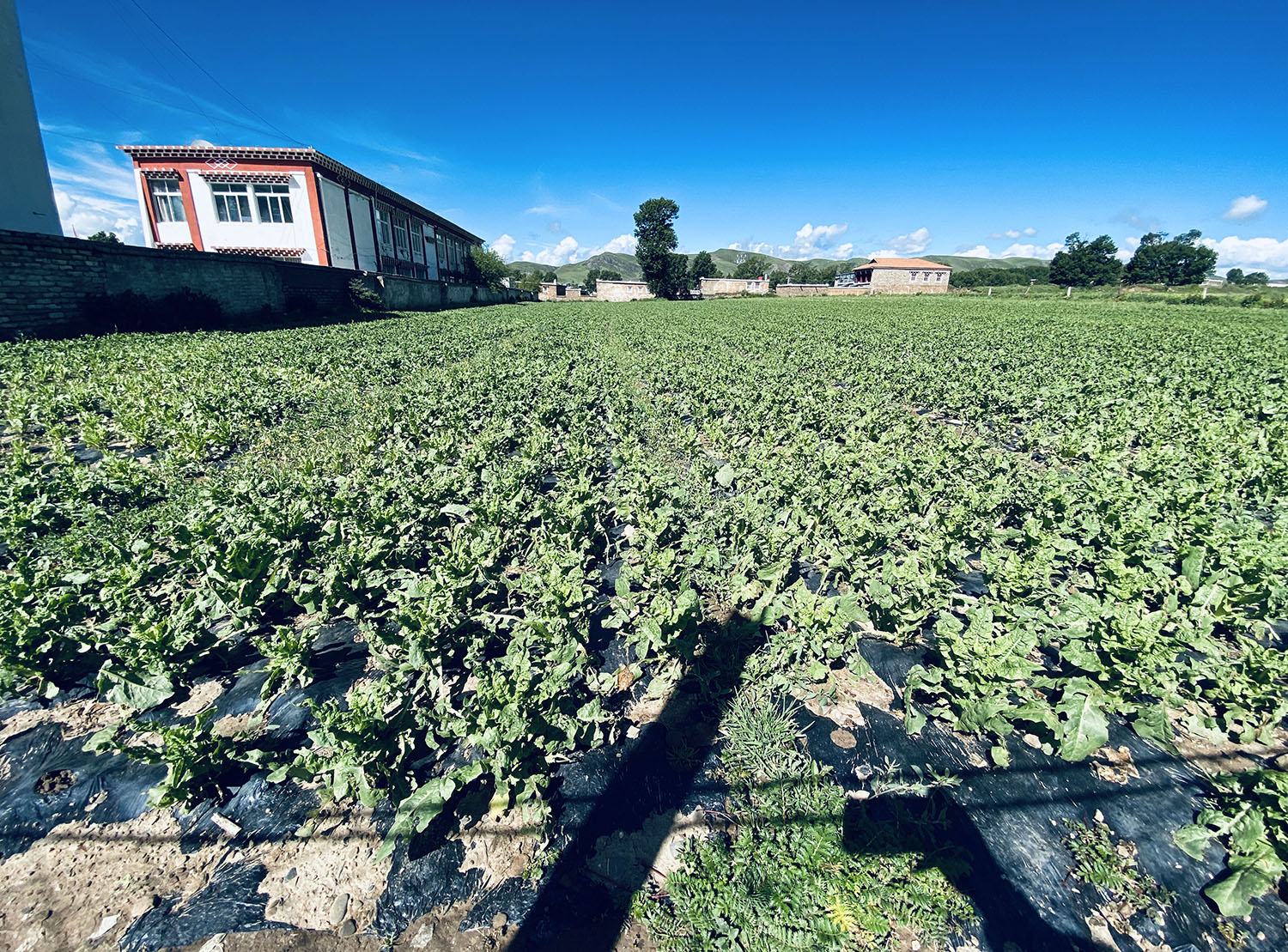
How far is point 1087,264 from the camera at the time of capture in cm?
10531

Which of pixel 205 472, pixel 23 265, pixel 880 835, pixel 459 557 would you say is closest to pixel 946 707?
pixel 880 835

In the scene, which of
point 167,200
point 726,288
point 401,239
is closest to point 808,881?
point 167,200

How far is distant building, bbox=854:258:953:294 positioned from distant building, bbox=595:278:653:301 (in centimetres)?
4248

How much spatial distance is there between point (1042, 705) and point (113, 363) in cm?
1751

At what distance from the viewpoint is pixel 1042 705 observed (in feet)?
10.2

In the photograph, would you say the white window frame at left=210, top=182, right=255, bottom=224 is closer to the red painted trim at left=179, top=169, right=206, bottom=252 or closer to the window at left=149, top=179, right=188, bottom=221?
the red painted trim at left=179, top=169, right=206, bottom=252

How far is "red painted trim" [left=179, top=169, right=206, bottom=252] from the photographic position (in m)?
34.3

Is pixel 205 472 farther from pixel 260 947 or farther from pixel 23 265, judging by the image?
pixel 23 265

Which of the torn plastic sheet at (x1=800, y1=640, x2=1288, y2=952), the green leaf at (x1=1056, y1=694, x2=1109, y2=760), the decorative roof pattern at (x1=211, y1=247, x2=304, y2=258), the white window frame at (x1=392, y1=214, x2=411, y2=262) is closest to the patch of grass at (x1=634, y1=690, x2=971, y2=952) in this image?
the torn plastic sheet at (x1=800, y1=640, x2=1288, y2=952)

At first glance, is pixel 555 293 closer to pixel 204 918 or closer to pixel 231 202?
pixel 231 202

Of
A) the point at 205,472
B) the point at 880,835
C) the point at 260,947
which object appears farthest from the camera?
the point at 205,472

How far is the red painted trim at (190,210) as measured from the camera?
34.3 m

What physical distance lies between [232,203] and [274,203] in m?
2.94

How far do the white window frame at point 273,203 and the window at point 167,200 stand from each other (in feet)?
17.0
